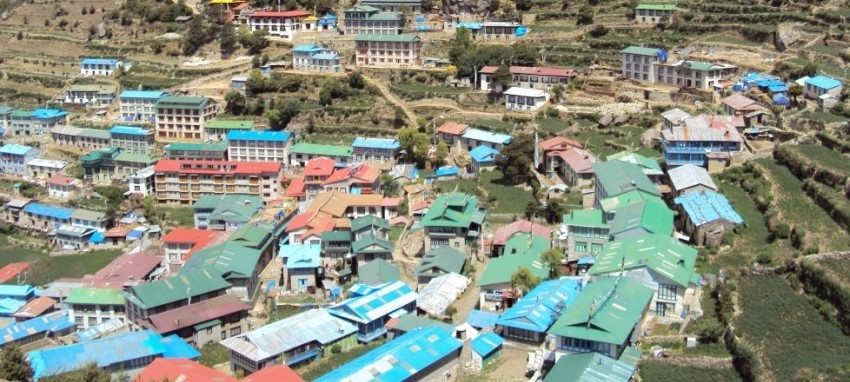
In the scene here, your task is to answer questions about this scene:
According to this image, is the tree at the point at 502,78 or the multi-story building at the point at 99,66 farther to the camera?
the multi-story building at the point at 99,66

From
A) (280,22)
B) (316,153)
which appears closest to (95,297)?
(316,153)

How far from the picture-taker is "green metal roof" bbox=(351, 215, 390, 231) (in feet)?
81.2

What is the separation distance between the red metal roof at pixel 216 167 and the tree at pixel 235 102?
4.81m

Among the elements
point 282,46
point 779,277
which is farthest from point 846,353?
point 282,46

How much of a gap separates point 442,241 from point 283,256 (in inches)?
159

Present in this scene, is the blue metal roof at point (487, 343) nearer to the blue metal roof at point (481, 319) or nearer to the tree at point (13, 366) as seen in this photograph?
the blue metal roof at point (481, 319)

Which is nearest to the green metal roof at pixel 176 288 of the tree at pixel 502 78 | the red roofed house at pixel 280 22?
the tree at pixel 502 78

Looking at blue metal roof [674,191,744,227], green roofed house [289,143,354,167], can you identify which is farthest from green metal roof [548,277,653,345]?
green roofed house [289,143,354,167]

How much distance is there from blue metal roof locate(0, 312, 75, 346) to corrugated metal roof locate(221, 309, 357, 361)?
213 inches

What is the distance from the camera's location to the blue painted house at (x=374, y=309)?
20.5 m

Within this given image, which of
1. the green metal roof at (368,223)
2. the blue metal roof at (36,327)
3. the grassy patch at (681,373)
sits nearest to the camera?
the grassy patch at (681,373)

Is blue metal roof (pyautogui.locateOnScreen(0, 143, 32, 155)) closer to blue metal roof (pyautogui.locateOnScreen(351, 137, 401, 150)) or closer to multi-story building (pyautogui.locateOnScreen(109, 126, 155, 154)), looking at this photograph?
multi-story building (pyautogui.locateOnScreen(109, 126, 155, 154))

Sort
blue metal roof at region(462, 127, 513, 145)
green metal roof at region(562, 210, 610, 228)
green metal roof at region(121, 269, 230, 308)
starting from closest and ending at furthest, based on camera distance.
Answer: green metal roof at region(121, 269, 230, 308) → green metal roof at region(562, 210, 610, 228) → blue metal roof at region(462, 127, 513, 145)

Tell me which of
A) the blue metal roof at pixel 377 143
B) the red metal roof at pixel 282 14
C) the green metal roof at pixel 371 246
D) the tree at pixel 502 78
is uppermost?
the red metal roof at pixel 282 14
